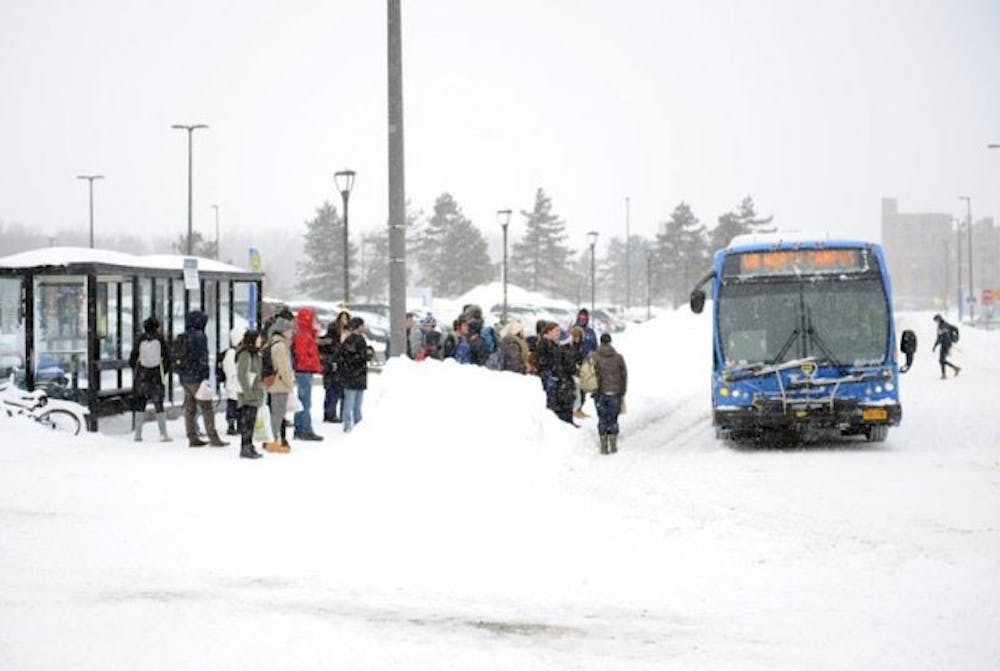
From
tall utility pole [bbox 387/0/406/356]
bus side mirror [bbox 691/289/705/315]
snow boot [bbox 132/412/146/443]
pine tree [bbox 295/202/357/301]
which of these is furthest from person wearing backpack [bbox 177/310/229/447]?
pine tree [bbox 295/202/357/301]

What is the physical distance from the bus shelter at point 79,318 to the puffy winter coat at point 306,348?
2.23 meters

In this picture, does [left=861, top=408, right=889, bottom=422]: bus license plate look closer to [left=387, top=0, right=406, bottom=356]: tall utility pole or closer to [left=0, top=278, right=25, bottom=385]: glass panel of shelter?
[left=387, top=0, right=406, bottom=356]: tall utility pole

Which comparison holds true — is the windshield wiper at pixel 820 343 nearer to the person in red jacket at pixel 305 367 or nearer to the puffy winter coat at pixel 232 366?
the person in red jacket at pixel 305 367

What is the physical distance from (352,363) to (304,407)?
1064 millimetres

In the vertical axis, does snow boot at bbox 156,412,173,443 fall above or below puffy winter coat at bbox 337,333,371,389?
below

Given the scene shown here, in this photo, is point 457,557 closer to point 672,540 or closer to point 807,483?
point 672,540

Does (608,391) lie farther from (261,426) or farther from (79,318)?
(79,318)

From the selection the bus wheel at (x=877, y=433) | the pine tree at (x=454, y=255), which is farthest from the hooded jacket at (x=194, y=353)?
the pine tree at (x=454, y=255)

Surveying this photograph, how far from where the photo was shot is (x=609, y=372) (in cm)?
2027

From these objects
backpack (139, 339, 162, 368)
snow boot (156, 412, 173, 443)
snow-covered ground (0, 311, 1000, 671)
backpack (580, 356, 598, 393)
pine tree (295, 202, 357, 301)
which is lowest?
snow-covered ground (0, 311, 1000, 671)

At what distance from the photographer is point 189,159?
67750mm

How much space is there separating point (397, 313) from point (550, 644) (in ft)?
37.2

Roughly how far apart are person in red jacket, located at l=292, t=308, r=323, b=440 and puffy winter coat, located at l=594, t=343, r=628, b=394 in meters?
3.97

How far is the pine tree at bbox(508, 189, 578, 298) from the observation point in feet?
396
